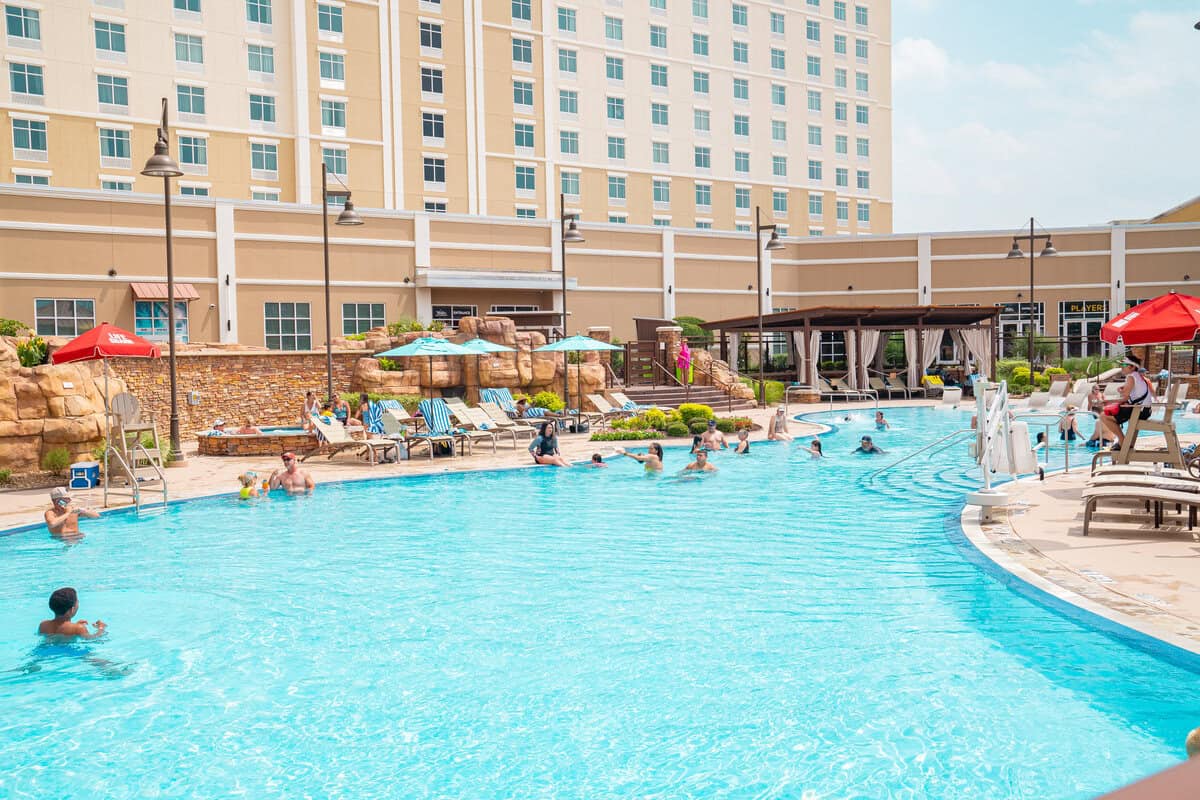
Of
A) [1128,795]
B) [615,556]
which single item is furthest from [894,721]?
[1128,795]

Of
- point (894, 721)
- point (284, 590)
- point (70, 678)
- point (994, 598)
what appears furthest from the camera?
point (284, 590)

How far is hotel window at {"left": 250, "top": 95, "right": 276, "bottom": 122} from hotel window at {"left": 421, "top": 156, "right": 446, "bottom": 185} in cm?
716

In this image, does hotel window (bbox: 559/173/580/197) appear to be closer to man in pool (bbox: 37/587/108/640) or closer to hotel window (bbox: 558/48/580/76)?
hotel window (bbox: 558/48/580/76)

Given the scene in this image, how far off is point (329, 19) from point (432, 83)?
5.42 m

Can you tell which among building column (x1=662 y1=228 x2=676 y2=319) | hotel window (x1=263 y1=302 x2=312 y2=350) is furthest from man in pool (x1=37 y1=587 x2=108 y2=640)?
building column (x1=662 y1=228 x2=676 y2=319)

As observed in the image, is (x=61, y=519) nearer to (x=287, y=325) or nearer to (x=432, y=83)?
(x=287, y=325)

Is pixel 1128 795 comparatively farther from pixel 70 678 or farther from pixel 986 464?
pixel 986 464

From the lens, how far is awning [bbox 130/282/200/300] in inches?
1284

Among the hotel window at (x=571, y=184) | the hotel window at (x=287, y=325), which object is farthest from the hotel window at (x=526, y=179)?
the hotel window at (x=287, y=325)

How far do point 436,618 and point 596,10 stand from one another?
157 ft

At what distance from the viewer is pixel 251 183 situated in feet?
139

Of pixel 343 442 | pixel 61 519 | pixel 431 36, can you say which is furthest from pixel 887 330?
pixel 61 519

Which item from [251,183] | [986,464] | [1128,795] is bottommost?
[986,464]

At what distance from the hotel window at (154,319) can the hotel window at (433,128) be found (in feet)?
54.0
